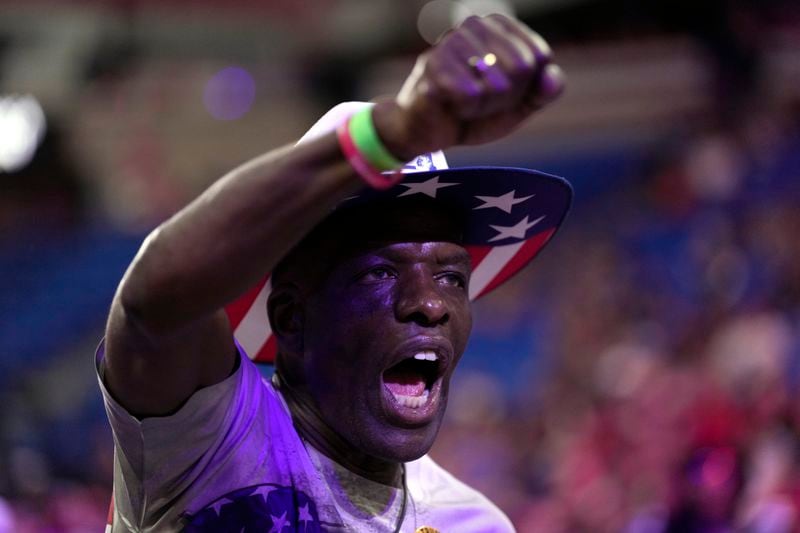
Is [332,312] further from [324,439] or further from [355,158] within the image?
[355,158]

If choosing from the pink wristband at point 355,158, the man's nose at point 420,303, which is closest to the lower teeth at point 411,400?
the man's nose at point 420,303

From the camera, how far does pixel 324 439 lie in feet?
7.01

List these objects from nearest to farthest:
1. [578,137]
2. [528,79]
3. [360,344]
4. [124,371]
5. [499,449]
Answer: [528,79] < [124,371] < [360,344] < [499,449] < [578,137]

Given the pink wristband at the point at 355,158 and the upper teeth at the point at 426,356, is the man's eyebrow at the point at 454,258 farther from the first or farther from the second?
the pink wristband at the point at 355,158

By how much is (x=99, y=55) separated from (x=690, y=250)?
238 inches

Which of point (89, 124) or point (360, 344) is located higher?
point (360, 344)

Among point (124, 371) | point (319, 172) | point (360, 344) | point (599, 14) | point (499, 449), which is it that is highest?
point (319, 172)

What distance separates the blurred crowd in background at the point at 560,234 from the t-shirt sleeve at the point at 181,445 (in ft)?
8.74

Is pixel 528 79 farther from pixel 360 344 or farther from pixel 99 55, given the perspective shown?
pixel 99 55

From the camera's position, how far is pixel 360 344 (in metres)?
2.02

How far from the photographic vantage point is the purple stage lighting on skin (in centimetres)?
1157

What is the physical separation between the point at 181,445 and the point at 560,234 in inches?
290

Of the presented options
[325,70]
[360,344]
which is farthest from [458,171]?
[325,70]

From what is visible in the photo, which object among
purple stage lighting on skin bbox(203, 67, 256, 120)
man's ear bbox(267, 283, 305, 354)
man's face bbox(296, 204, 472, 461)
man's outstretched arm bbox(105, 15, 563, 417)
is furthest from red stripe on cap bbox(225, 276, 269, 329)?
purple stage lighting on skin bbox(203, 67, 256, 120)
